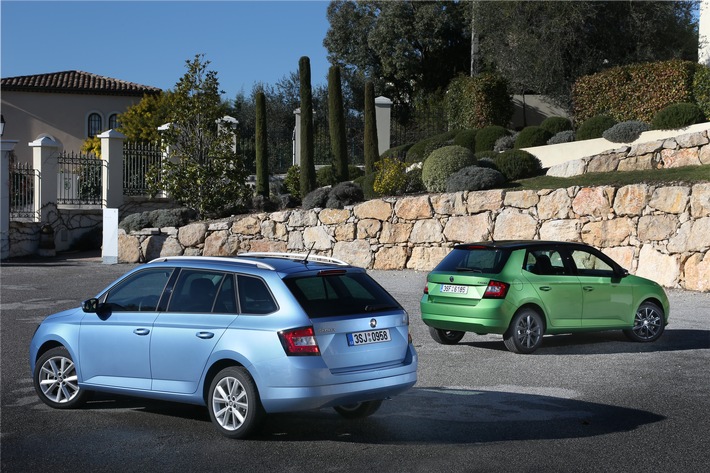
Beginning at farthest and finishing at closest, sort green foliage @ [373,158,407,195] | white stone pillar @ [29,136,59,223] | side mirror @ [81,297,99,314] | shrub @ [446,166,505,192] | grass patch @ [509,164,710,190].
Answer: white stone pillar @ [29,136,59,223]
green foliage @ [373,158,407,195]
shrub @ [446,166,505,192]
grass patch @ [509,164,710,190]
side mirror @ [81,297,99,314]

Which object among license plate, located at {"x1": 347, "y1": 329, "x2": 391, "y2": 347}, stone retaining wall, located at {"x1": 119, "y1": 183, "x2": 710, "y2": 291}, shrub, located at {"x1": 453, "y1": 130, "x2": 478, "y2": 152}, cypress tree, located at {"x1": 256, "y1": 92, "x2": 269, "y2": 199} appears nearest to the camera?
license plate, located at {"x1": 347, "y1": 329, "x2": 391, "y2": 347}

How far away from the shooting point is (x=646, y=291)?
13.2 metres

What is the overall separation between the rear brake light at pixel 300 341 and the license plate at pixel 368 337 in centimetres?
35

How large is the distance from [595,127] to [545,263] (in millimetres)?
15971

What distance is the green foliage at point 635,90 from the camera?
2720 centimetres

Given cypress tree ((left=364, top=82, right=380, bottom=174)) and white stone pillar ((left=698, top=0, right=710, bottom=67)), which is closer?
white stone pillar ((left=698, top=0, right=710, bottom=67))

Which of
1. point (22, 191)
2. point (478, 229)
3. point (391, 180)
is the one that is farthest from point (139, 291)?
point (22, 191)

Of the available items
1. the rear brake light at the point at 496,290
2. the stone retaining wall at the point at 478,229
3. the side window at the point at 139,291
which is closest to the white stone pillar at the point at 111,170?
the stone retaining wall at the point at 478,229

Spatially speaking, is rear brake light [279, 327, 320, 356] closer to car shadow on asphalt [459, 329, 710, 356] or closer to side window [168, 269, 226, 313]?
side window [168, 269, 226, 313]

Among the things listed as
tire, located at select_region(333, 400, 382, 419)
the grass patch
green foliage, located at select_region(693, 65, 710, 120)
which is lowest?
tire, located at select_region(333, 400, 382, 419)

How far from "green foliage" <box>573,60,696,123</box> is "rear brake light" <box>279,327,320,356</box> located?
2298 cm

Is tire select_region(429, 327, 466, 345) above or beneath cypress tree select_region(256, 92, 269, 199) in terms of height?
beneath

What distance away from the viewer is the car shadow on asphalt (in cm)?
1241

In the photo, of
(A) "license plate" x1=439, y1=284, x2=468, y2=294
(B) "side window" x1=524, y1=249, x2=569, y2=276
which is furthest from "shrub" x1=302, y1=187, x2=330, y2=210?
(A) "license plate" x1=439, y1=284, x2=468, y2=294
